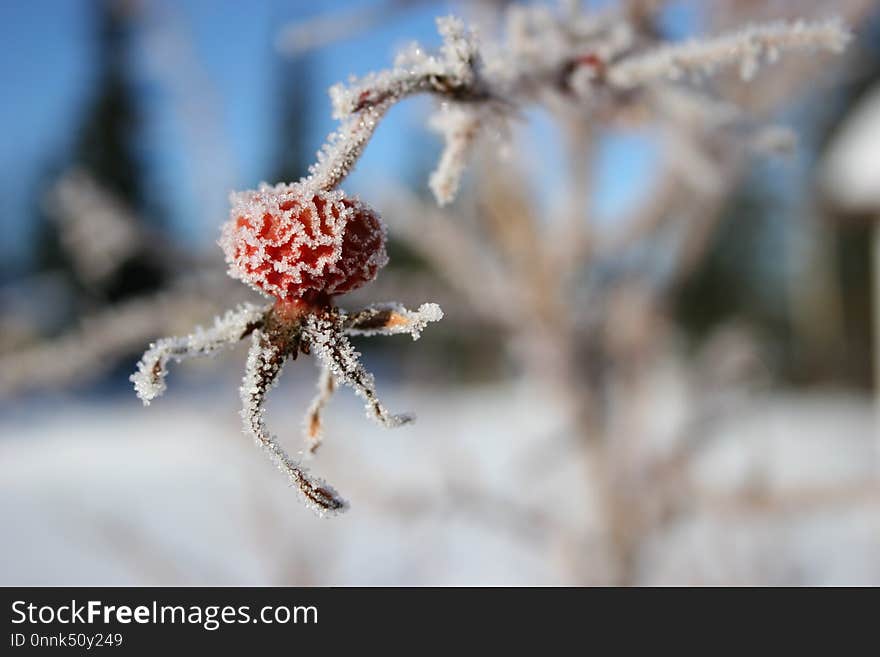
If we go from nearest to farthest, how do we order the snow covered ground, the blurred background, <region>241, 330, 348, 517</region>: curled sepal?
<region>241, 330, 348, 517</region>: curled sepal, the blurred background, the snow covered ground

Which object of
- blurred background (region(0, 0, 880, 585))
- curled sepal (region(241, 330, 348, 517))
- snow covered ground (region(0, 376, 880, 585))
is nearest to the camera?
curled sepal (region(241, 330, 348, 517))

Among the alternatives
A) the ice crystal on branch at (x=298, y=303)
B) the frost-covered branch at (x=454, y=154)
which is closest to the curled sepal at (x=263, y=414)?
the ice crystal on branch at (x=298, y=303)

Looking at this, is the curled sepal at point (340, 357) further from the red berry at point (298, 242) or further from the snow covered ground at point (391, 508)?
the snow covered ground at point (391, 508)

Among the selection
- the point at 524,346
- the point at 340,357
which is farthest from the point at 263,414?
the point at 524,346

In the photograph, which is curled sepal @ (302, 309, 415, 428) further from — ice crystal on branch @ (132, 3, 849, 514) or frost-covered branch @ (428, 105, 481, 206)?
frost-covered branch @ (428, 105, 481, 206)

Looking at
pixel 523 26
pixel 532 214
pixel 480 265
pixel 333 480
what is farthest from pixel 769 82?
pixel 333 480

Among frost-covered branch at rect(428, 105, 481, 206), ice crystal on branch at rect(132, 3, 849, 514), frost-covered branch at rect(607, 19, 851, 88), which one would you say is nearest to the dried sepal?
ice crystal on branch at rect(132, 3, 849, 514)
